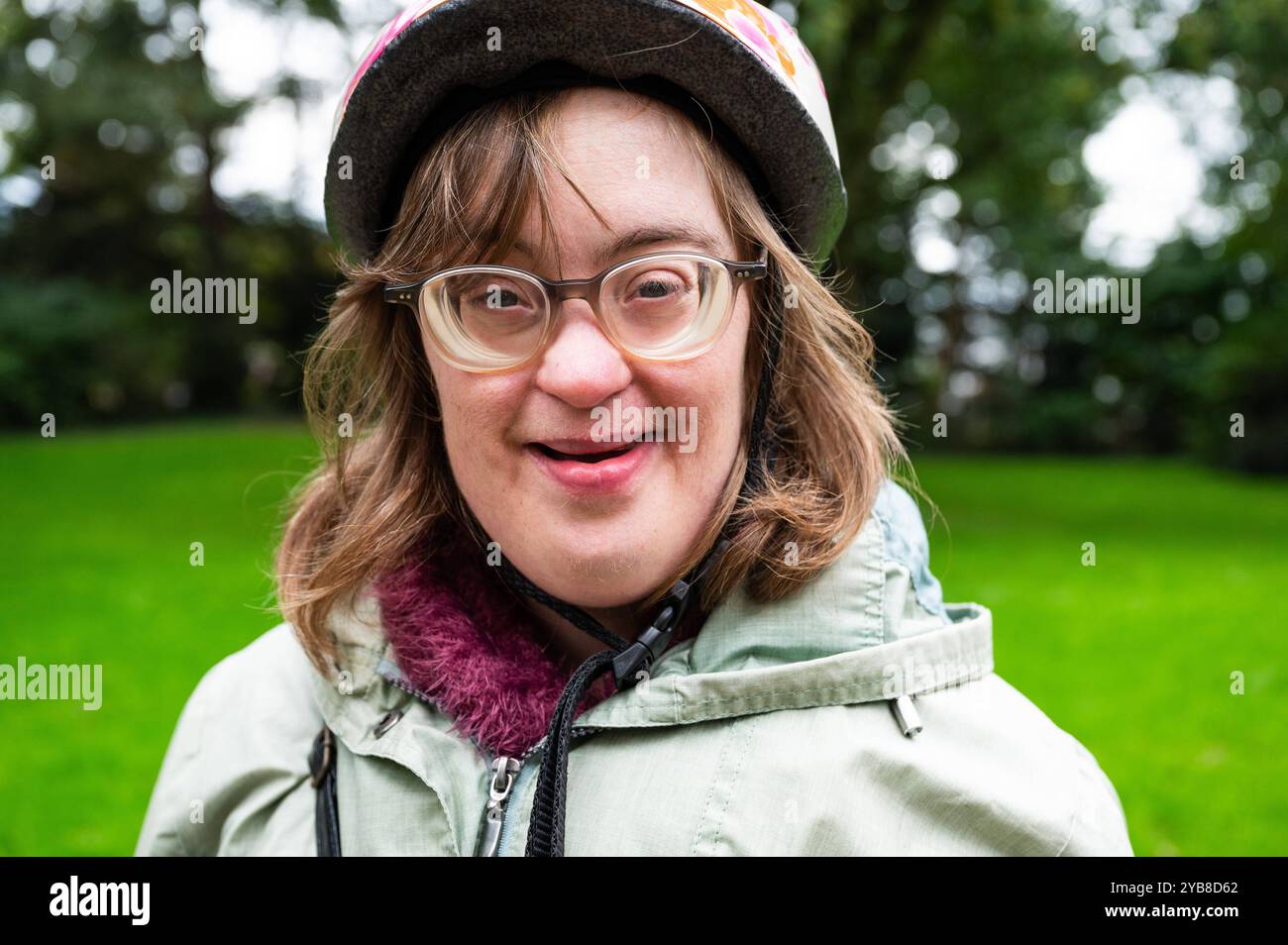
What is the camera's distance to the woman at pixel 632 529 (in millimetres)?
1547

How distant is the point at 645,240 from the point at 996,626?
6.27 m

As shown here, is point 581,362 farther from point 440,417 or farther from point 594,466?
point 440,417

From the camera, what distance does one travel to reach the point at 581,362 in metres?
1.54

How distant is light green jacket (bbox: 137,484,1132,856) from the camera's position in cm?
152

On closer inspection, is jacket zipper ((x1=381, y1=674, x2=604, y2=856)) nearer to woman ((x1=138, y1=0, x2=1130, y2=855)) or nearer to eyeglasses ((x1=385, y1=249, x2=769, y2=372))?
woman ((x1=138, y1=0, x2=1130, y2=855))

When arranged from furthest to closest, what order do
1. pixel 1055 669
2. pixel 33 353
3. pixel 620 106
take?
1. pixel 33 353
2. pixel 1055 669
3. pixel 620 106

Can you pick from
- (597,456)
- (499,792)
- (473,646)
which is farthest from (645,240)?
(499,792)

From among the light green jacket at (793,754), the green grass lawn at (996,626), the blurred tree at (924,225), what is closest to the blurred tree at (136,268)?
the blurred tree at (924,225)

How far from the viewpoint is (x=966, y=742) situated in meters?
1.57

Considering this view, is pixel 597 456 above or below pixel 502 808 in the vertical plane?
above

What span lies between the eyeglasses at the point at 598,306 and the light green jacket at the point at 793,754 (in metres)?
0.42

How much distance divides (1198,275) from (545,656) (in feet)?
85.9
